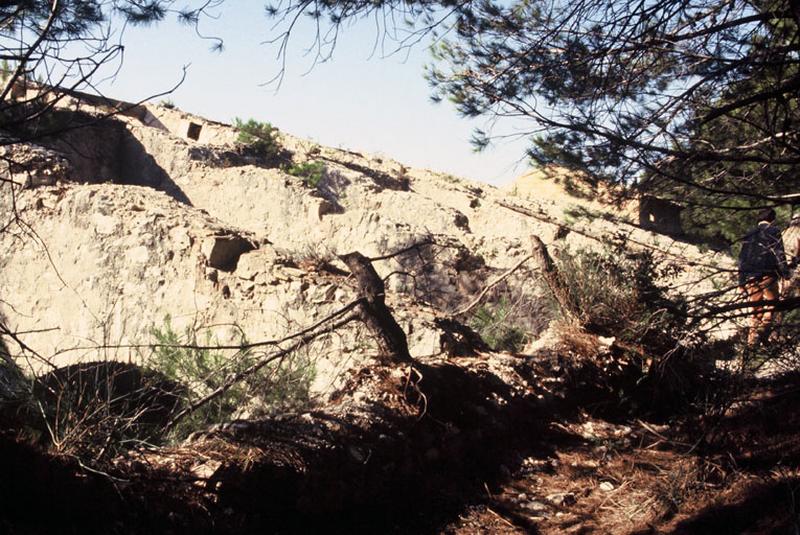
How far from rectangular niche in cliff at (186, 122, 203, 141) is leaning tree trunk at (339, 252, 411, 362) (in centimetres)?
1527

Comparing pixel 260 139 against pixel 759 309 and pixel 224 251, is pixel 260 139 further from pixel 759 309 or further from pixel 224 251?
pixel 759 309

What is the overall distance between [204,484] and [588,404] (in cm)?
368

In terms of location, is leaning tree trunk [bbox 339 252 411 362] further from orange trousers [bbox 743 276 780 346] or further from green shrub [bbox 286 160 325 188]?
green shrub [bbox 286 160 325 188]

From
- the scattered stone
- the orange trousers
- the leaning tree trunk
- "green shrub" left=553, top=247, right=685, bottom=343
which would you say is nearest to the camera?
the orange trousers

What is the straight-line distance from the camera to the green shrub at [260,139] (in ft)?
59.6

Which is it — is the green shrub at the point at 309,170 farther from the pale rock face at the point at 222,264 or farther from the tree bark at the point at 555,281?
the tree bark at the point at 555,281

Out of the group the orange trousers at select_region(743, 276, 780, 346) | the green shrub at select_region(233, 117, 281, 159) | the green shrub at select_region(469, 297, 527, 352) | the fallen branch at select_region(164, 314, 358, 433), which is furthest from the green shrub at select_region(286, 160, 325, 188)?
the fallen branch at select_region(164, 314, 358, 433)

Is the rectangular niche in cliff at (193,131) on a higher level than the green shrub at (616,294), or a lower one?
higher

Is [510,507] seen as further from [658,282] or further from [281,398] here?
[658,282]

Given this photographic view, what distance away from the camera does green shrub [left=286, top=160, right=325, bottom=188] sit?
16812 millimetres

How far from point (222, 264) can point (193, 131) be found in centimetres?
1248

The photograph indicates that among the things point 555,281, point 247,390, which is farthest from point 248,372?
point 555,281

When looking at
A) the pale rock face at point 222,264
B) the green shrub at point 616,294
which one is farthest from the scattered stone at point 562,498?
the green shrub at point 616,294

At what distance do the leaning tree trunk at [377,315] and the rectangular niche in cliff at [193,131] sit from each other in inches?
601
